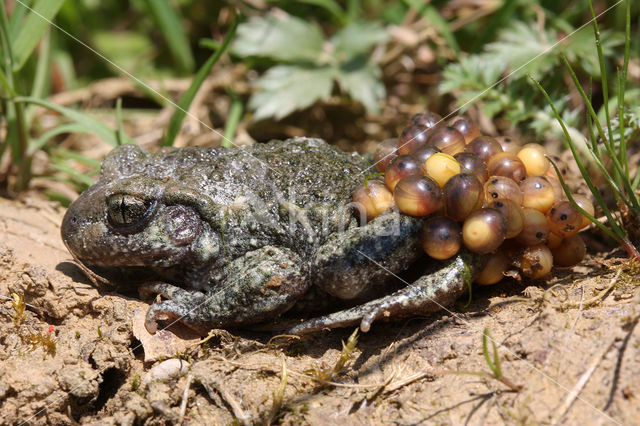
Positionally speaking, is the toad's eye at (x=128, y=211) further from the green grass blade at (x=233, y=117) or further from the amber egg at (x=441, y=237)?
the green grass blade at (x=233, y=117)

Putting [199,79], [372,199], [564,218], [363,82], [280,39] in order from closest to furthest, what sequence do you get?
1. [564,218]
2. [372,199]
3. [199,79]
4. [363,82]
5. [280,39]

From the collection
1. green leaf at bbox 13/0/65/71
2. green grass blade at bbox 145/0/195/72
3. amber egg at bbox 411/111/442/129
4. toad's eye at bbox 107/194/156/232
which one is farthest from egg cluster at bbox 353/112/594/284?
green grass blade at bbox 145/0/195/72

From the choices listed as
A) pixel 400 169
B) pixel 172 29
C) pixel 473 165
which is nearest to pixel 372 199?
pixel 400 169

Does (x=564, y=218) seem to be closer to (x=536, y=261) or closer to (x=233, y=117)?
(x=536, y=261)

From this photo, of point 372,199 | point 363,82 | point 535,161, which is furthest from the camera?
point 363,82

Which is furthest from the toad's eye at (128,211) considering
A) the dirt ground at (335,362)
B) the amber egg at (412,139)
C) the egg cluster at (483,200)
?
the amber egg at (412,139)

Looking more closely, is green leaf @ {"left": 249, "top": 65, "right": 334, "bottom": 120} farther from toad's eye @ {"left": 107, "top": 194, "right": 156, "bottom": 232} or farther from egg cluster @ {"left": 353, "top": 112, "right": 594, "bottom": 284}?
toad's eye @ {"left": 107, "top": 194, "right": 156, "bottom": 232}
